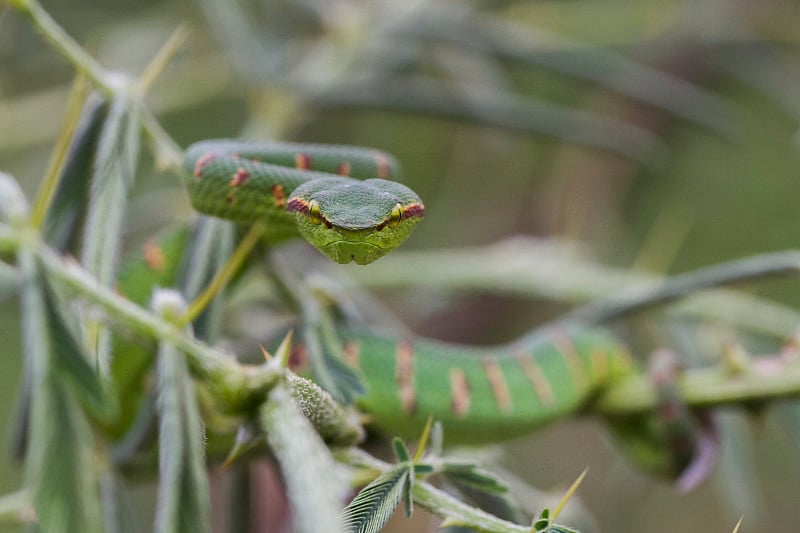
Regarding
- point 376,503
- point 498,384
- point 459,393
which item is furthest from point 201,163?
point 498,384

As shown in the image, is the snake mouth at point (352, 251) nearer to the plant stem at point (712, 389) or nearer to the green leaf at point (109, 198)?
the green leaf at point (109, 198)

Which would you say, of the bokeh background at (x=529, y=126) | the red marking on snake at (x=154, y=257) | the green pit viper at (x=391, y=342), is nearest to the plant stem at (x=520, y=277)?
the bokeh background at (x=529, y=126)

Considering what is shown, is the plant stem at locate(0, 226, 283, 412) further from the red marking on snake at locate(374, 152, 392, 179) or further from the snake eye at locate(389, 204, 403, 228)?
the red marking on snake at locate(374, 152, 392, 179)

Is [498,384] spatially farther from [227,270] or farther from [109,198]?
[109,198]

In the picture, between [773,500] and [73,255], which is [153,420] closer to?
[73,255]

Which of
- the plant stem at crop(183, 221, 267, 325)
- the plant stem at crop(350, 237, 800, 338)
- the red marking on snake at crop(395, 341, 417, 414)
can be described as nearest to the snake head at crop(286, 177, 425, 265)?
the plant stem at crop(183, 221, 267, 325)

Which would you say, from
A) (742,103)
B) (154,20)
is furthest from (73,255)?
(742,103)

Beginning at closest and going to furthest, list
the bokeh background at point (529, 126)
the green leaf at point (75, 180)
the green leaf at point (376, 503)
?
the green leaf at point (376, 503) → the green leaf at point (75, 180) → the bokeh background at point (529, 126)
